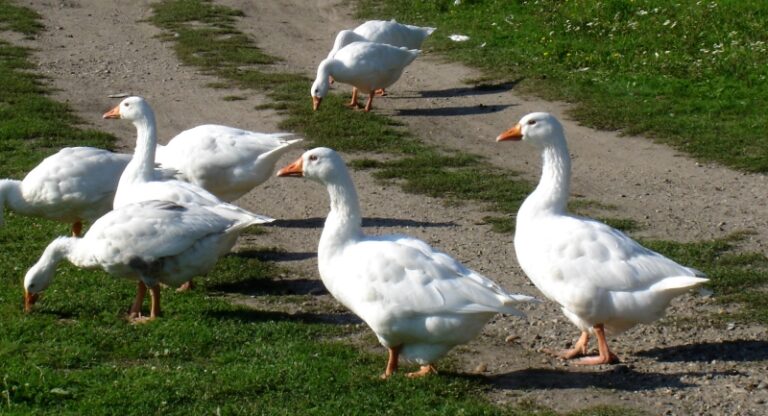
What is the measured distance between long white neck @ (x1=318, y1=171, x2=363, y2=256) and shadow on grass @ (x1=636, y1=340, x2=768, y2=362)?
6.75ft

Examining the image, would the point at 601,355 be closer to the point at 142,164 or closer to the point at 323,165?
the point at 323,165

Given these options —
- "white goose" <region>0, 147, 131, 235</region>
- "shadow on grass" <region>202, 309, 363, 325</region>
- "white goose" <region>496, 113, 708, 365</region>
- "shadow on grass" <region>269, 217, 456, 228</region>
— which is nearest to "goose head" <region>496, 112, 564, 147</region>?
"white goose" <region>496, 113, 708, 365</region>

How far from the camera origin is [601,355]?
7.23m

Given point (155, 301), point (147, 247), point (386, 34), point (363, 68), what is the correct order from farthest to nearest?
point (386, 34) → point (363, 68) → point (155, 301) → point (147, 247)

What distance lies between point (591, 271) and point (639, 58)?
34.1 ft

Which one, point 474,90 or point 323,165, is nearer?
point 323,165

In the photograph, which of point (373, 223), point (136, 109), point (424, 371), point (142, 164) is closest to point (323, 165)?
point (424, 371)

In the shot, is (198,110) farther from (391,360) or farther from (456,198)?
(391,360)

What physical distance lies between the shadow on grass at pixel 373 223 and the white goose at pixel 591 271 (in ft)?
10.2

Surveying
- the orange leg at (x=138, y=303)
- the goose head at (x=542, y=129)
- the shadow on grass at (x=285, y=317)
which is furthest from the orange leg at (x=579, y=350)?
the orange leg at (x=138, y=303)

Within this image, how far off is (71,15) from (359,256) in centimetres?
1753

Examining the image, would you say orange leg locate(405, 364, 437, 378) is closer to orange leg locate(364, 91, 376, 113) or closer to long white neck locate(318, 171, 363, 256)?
long white neck locate(318, 171, 363, 256)

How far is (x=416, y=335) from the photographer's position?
6.70 m

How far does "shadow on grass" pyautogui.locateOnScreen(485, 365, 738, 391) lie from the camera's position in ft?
22.5
